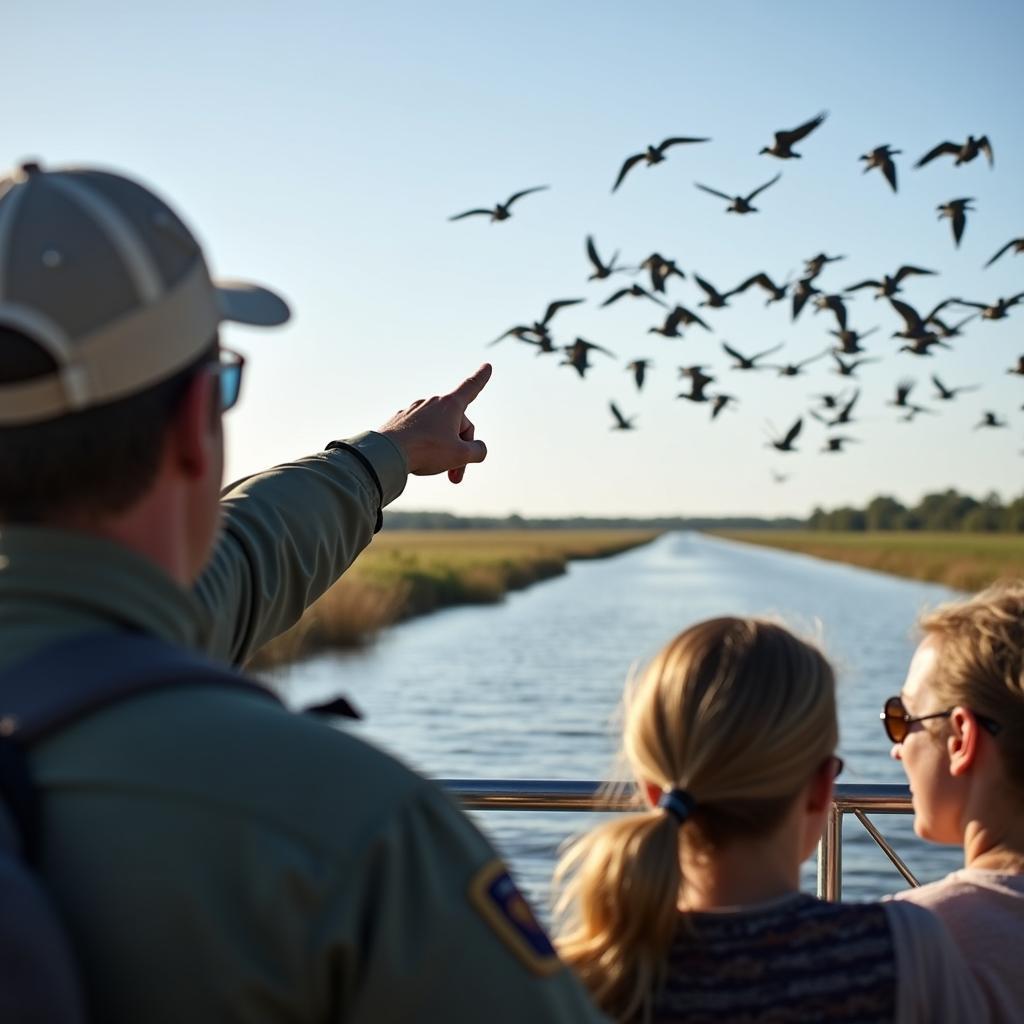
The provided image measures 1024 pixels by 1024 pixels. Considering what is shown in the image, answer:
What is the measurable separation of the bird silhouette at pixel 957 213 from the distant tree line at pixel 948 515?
3574 inches

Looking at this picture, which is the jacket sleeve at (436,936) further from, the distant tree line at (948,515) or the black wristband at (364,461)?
the distant tree line at (948,515)

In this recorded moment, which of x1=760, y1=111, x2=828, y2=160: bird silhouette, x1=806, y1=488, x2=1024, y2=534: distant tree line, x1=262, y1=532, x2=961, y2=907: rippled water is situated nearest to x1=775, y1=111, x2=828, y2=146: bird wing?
x1=760, y1=111, x2=828, y2=160: bird silhouette

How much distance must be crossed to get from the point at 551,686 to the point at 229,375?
2288cm

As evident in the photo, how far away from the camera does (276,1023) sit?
886 millimetres

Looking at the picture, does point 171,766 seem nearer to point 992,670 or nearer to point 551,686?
point 992,670

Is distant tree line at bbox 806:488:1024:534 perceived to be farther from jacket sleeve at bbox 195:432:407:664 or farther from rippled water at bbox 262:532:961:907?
jacket sleeve at bbox 195:432:407:664

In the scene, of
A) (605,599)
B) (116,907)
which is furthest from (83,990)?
(605,599)

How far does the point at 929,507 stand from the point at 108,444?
120322mm

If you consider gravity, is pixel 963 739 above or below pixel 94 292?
below

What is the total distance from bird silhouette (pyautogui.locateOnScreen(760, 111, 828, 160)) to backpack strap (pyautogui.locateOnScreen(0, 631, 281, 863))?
8.12 m

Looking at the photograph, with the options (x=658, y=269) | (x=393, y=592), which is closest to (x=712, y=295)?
(x=658, y=269)

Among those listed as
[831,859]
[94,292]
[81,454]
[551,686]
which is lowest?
[551,686]

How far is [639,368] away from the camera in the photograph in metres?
10.5

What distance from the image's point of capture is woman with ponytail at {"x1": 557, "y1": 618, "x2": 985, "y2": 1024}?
5.03ft
